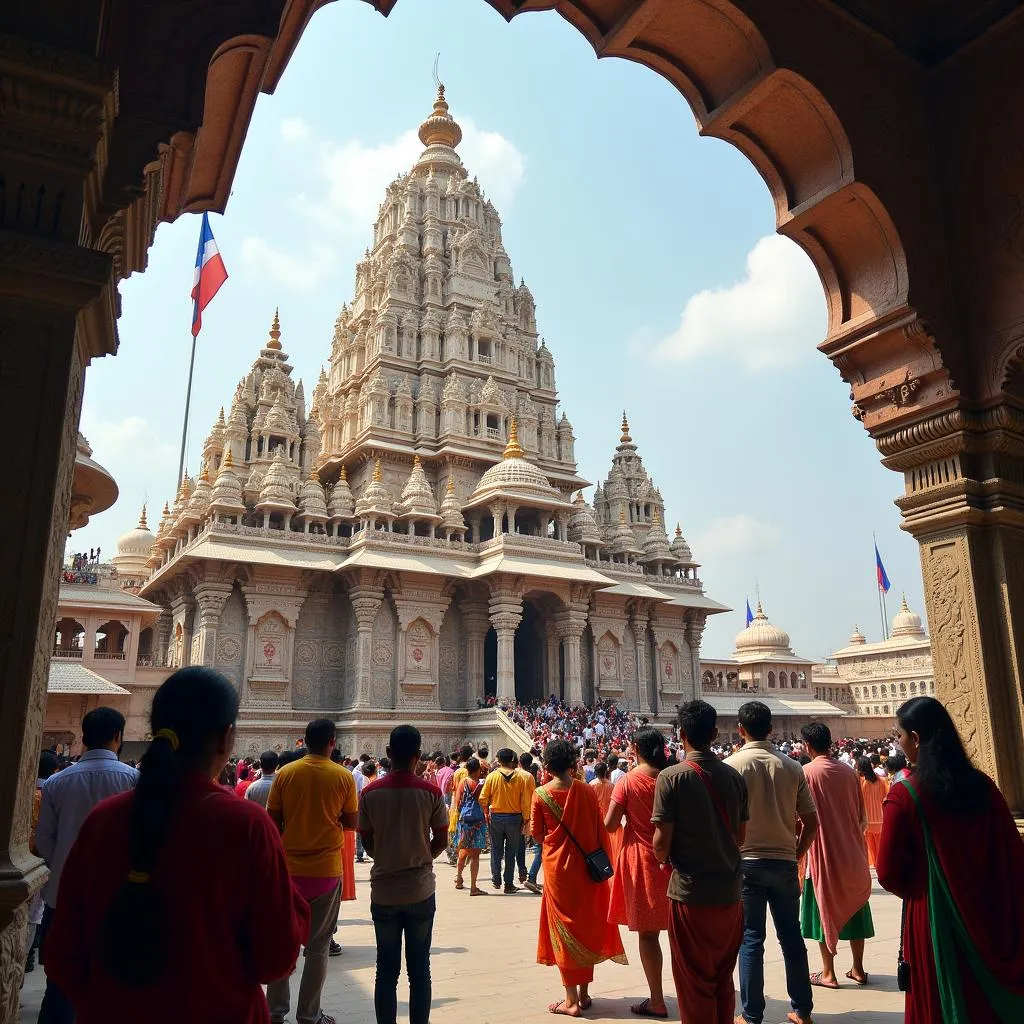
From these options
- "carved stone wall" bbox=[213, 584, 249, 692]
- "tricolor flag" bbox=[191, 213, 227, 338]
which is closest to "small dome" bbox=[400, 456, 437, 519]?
"carved stone wall" bbox=[213, 584, 249, 692]

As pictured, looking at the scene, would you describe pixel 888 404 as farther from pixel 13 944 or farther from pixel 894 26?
pixel 13 944

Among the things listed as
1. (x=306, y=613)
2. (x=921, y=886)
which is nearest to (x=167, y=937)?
(x=921, y=886)

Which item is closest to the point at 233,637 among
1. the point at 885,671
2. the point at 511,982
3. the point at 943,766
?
the point at 511,982

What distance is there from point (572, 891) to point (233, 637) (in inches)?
770

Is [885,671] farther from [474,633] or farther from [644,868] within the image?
[644,868]

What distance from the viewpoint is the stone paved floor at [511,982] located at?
16.3ft

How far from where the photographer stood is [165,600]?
2852cm

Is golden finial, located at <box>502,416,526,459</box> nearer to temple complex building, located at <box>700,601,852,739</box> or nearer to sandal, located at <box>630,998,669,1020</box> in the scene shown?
temple complex building, located at <box>700,601,852,739</box>

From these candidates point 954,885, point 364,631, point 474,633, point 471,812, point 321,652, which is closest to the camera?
point 954,885

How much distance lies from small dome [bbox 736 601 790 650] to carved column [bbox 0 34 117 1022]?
1708 inches

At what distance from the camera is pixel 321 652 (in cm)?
2494

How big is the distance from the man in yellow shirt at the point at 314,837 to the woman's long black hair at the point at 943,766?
3.01 metres

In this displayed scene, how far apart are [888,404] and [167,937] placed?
480 centimetres

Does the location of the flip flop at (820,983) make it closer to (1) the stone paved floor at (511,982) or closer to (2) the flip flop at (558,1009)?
(1) the stone paved floor at (511,982)
